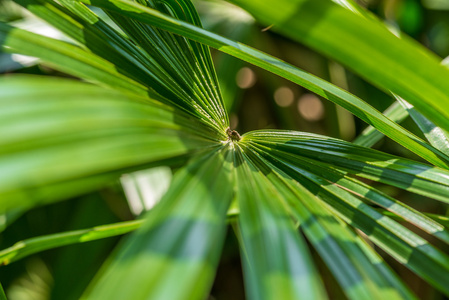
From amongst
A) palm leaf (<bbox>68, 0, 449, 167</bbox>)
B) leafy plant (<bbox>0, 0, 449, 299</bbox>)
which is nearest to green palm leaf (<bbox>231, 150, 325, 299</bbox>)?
leafy plant (<bbox>0, 0, 449, 299</bbox>)

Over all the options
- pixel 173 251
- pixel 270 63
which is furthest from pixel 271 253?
pixel 270 63

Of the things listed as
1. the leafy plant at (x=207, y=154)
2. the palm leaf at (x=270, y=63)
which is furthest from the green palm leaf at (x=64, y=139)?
the palm leaf at (x=270, y=63)

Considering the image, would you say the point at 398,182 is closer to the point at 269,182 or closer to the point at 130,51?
the point at 269,182

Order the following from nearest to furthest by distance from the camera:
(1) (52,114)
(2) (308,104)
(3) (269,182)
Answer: (1) (52,114) < (3) (269,182) < (2) (308,104)

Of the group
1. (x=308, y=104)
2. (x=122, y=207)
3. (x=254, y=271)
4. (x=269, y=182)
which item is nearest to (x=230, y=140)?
(x=269, y=182)

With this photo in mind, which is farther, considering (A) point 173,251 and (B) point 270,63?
(B) point 270,63

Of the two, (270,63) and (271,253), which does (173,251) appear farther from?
(270,63)

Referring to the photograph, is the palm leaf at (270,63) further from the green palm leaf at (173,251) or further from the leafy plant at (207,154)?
the green palm leaf at (173,251)

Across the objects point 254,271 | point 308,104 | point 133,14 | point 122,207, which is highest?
point 308,104

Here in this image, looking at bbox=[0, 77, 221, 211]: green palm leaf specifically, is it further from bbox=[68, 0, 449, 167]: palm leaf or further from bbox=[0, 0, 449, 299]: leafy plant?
bbox=[68, 0, 449, 167]: palm leaf
